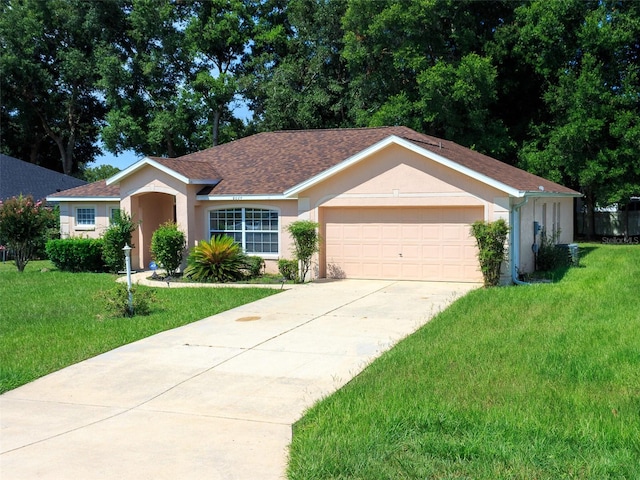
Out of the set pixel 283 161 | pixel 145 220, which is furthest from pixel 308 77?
pixel 145 220

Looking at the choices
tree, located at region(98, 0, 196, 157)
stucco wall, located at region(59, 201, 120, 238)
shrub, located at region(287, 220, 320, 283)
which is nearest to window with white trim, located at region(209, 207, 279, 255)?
shrub, located at region(287, 220, 320, 283)

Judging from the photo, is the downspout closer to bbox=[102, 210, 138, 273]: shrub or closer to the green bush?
bbox=[102, 210, 138, 273]: shrub

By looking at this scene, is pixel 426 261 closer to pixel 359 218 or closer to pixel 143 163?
pixel 359 218

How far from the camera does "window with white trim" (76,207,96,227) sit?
24031 millimetres

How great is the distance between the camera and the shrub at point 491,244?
15.6 meters

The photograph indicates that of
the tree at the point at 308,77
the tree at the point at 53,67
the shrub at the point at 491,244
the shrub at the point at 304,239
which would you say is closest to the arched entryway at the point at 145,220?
the shrub at the point at 304,239

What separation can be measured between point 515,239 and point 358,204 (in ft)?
14.1

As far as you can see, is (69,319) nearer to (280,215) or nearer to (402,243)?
(280,215)

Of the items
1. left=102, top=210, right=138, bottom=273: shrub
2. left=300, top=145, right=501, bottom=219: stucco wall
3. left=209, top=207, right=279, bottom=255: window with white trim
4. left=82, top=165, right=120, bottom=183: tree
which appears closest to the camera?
left=300, top=145, right=501, bottom=219: stucco wall

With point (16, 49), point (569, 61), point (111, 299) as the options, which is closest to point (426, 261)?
point (111, 299)

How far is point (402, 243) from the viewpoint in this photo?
17750 millimetres

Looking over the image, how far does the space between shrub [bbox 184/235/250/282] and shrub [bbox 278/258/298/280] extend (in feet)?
4.21

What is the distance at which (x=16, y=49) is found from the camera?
138 ft

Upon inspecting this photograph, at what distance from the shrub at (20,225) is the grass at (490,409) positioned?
15655 mm
